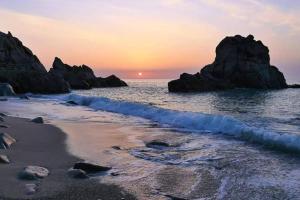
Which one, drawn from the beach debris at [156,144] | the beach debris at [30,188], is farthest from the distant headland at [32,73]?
the beach debris at [30,188]

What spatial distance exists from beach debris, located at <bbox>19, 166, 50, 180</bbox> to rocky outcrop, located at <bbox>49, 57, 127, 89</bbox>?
6841 cm

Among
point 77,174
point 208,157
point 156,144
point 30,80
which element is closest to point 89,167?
point 77,174

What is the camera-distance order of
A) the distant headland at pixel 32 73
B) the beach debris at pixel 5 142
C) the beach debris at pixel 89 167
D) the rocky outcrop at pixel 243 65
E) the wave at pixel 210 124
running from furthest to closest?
the rocky outcrop at pixel 243 65 < the distant headland at pixel 32 73 < the wave at pixel 210 124 < the beach debris at pixel 5 142 < the beach debris at pixel 89 167

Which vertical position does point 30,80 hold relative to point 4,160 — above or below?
above

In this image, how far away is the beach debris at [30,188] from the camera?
734cm

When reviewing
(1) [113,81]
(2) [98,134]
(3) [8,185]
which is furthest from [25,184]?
(1) [113,81]

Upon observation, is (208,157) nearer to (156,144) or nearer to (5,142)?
(156,144)

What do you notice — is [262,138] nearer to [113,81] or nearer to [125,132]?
[125,132]

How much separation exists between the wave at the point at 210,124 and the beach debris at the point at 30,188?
293 inches

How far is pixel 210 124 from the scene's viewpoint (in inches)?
725

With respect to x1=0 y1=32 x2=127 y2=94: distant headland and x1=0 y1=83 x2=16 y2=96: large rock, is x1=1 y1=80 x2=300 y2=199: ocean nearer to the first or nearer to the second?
x1=0 y1=83 x2=16 y2=96: large rock

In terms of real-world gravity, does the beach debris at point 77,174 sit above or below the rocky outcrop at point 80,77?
below

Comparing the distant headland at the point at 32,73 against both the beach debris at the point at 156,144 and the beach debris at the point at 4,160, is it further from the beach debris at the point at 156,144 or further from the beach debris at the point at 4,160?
the beach debris at the point at 4,160

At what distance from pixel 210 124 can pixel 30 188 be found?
11.8 meters
